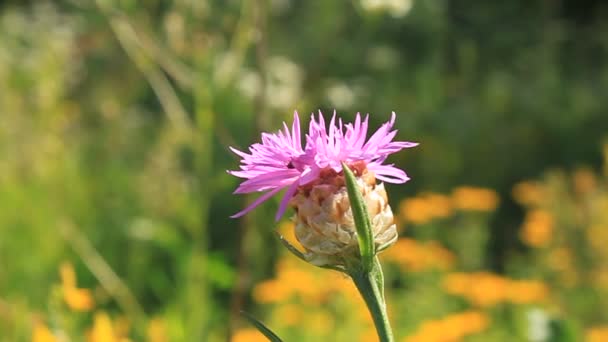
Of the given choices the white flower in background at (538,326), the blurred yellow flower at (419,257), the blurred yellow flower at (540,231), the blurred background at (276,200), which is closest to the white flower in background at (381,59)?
the blurred background at (276,200)

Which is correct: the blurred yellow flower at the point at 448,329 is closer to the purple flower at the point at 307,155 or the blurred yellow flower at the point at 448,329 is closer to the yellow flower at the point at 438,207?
the yellow flower at the point at 438,207

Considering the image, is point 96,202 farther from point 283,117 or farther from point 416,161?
point 416,161

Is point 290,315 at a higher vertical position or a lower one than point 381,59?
lower

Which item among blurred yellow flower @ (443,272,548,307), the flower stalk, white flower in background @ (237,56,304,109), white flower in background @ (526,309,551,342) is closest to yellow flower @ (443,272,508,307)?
blurred yellow flower @ (443,272,548,307)

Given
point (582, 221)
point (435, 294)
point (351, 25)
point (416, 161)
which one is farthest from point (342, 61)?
point (435, 294)

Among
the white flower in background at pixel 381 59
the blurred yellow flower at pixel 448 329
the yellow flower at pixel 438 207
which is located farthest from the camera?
the white flower in background at pixel 381 59

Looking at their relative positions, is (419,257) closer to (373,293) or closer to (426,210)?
(426,210)

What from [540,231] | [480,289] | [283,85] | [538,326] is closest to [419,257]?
[480,289]
